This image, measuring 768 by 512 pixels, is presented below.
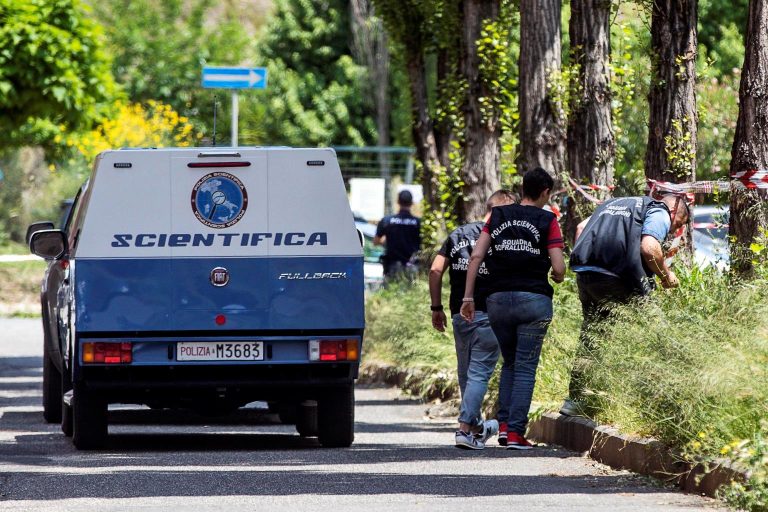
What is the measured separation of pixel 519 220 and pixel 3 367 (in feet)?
35.5

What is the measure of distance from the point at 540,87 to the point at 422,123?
8153 mm

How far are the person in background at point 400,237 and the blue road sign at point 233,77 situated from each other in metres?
3.13

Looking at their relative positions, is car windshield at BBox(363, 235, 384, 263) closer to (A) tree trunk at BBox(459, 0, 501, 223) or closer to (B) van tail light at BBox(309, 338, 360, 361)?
(A) tree trunk at BBox(459, 0, 501, 223)

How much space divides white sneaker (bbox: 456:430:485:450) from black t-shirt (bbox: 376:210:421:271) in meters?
11.2

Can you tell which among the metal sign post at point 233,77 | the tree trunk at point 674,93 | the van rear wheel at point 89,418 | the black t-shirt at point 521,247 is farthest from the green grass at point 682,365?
the metal sign post at point 233,77

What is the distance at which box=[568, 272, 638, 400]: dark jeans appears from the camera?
11.4m

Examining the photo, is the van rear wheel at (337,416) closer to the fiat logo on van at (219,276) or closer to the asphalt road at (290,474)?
the asphalt road at (290,474)

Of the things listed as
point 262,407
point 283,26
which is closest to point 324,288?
point 262,407

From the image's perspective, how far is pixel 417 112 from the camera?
24.5 m

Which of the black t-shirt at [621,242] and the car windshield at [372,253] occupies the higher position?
the black t-shirt at [621,242]

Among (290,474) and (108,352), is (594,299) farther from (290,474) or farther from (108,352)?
(108,352)

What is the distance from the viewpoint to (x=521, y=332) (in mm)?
11383

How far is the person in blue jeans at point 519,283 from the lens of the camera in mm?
11328

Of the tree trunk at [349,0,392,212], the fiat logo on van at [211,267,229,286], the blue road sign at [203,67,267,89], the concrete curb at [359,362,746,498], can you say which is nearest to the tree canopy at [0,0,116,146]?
the blue road sign at [203,67,267,89]
